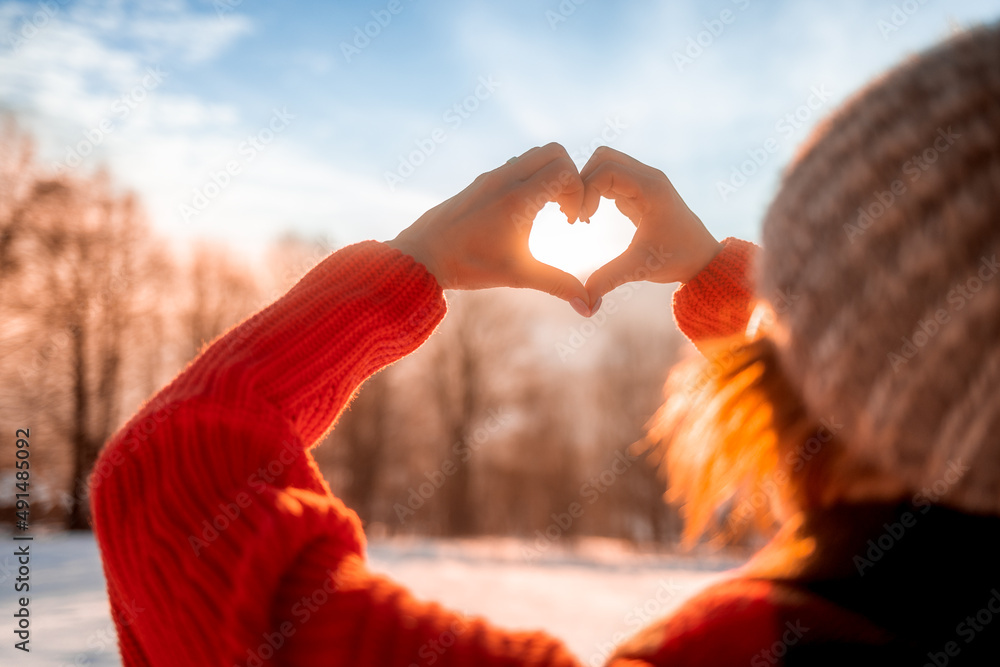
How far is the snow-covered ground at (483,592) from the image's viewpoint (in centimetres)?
209

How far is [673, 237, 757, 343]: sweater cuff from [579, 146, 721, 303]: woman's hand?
3 centimetres

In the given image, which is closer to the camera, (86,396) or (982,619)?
(982,619)

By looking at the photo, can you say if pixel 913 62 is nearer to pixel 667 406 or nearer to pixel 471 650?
pixel 667 406

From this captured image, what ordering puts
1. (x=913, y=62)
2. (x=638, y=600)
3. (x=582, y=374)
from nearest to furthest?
(x=913, y=62) → (x=638, y=600) → (x=582, y=374)

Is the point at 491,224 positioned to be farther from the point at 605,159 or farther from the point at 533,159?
the point at 605,159

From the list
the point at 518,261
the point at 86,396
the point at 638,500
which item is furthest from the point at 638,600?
the point at 638,500

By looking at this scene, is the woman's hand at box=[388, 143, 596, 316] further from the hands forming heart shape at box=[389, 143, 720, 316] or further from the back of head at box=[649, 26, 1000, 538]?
the back of head at box=[649, 26, 1000, 538]

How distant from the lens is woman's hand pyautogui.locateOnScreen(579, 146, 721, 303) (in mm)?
1207

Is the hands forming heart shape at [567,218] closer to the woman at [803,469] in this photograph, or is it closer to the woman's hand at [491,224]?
the woman's hand at [491,224]

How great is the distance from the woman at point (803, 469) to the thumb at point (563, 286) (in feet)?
1.71

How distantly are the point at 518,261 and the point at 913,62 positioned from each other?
0.67 m

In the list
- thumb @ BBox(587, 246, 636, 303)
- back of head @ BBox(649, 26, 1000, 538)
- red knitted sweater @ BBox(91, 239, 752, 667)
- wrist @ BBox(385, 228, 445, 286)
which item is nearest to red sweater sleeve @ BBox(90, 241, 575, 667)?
red knitted sweater @ BBox(91, 239, 752, 667)

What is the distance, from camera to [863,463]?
1.78 feet

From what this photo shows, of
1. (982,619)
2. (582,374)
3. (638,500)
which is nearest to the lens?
(982,619)
